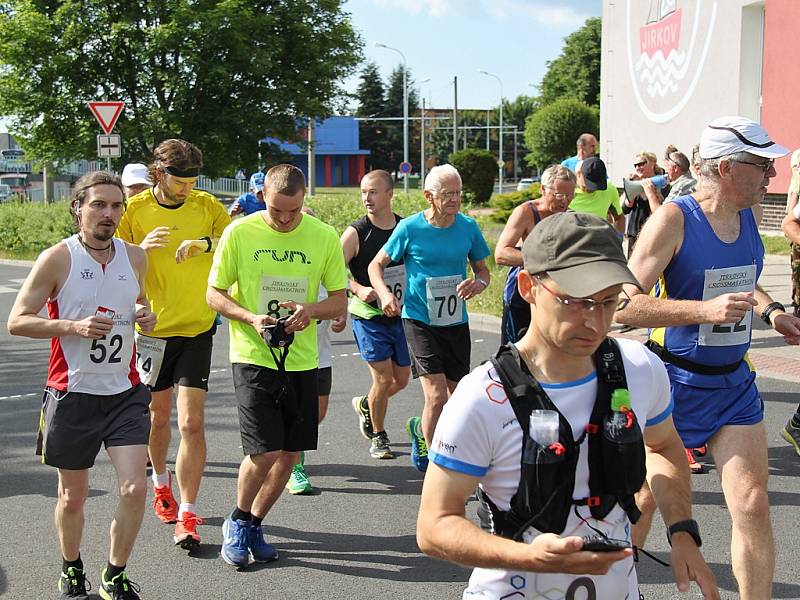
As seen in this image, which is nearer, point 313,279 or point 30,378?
point 313,279

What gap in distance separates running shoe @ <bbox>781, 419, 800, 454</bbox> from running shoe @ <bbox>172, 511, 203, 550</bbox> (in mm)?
4259

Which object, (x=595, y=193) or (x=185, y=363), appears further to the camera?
(x=595, y=193)

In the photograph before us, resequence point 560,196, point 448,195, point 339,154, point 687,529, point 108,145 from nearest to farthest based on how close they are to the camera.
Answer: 1. point 687,529
2. point 448,195
3. point 560,196
4. point 108,145
5. point 339,154

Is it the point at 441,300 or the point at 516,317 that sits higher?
the point at 441,300

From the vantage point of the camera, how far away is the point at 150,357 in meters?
6.02

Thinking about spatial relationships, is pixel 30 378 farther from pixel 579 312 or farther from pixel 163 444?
pixel 579 312

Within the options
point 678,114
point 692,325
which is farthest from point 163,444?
point 678,114

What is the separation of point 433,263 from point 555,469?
466 cm

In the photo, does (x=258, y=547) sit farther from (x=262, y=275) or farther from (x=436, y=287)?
(x=436, y=287)

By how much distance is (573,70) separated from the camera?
89.6 meters

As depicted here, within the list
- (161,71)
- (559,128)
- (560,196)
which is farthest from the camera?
(559,128)

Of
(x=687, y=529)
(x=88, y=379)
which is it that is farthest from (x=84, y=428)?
(x=687, y=529)

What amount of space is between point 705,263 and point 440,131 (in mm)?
120601

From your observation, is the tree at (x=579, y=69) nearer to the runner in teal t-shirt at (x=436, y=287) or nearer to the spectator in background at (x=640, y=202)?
the spectator in background at (x=640, y=202)
